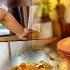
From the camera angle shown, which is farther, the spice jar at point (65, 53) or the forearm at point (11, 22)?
the forearm at point (11, 22)

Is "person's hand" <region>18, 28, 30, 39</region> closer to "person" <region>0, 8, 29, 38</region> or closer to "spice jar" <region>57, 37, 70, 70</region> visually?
"person" <region>0, 8, 29, 38</region>

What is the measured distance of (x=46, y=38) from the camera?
0.77 m

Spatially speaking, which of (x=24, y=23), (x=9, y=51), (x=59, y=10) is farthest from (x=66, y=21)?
(x=9, y=51)

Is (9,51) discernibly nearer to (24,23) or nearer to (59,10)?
(24,23)

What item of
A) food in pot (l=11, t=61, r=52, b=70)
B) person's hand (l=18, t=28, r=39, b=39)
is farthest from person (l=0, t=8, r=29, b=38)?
food in pot (l=11, t=61, r=52, b=70)

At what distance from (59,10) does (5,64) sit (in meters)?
0.36

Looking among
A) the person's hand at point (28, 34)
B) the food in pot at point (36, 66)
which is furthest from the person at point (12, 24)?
the food in pot at point (36, 66)

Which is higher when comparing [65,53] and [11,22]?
[11,22]

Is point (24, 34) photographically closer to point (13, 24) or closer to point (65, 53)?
point (13, 24)

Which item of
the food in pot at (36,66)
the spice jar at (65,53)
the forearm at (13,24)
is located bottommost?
the food in pot at (36,66)

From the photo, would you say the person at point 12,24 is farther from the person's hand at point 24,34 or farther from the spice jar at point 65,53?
the spice jar at point 65,53

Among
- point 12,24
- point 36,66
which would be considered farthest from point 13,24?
point 36,66

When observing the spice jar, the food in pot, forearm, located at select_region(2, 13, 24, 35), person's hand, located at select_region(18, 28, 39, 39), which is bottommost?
the food in pot

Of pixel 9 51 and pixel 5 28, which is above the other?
pixel 5 28
